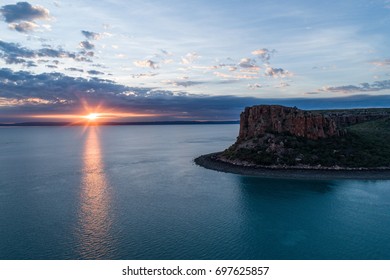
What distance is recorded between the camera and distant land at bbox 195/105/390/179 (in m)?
68.2

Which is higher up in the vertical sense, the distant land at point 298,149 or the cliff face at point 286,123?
the cliff face at point 286,123

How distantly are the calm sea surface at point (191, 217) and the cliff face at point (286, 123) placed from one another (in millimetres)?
23388

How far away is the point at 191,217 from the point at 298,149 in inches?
1768

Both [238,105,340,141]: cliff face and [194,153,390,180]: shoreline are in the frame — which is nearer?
[194,153,390,180]: shoreline

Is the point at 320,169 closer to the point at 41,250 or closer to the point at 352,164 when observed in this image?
the point at 352,164

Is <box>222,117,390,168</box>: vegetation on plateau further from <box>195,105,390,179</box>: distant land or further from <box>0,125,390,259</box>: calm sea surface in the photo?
<box>0,125,390,259</box>: calm sea surface

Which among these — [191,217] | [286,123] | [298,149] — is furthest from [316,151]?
[191,217]

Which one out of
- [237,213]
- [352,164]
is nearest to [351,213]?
[237,213]

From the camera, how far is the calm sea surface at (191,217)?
101 feet

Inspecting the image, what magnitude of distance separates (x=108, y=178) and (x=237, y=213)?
3617 centimetres

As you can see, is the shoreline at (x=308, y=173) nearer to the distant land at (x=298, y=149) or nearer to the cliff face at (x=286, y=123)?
Result: the distant land at (x=298, y=149)

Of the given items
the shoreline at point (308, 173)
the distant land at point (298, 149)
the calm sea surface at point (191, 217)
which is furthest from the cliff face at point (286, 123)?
the calm sea surface at point (191, 217)

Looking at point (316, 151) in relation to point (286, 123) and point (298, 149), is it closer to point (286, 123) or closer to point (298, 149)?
point (298, 149)

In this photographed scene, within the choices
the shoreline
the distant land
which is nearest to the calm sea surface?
the shoreline
